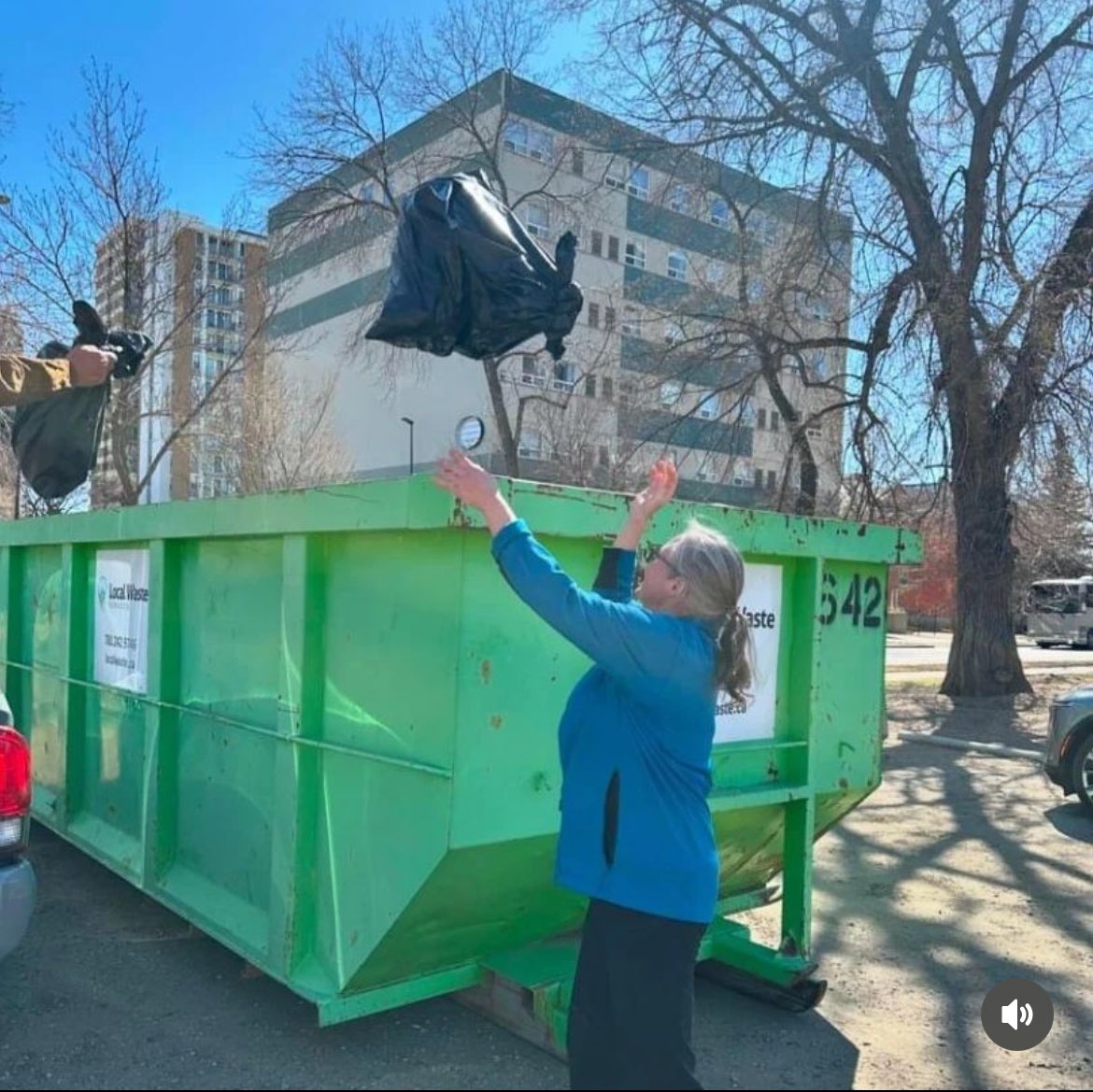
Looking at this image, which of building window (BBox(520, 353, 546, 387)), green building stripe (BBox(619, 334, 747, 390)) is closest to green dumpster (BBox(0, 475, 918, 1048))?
green building stripe (BBox(619, 334, 747, 390))

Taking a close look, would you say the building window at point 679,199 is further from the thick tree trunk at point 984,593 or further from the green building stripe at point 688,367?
the thick tree trunk at point 984,593

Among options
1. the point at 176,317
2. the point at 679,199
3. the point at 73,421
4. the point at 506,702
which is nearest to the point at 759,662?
the point at 506,702

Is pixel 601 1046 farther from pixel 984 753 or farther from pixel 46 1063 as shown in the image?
pixel 984 753

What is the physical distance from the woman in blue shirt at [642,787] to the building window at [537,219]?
18963 millimetres

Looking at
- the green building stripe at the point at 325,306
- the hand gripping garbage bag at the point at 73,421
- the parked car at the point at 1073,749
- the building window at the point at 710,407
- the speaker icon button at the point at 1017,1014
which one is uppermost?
the green building stripe at the point at 325,306

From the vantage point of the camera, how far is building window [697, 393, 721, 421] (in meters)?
15.9

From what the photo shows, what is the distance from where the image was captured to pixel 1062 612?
1702 inches

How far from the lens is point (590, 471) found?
28547 millimetres

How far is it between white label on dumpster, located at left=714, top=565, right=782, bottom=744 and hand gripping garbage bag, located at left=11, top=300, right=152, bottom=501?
286cm

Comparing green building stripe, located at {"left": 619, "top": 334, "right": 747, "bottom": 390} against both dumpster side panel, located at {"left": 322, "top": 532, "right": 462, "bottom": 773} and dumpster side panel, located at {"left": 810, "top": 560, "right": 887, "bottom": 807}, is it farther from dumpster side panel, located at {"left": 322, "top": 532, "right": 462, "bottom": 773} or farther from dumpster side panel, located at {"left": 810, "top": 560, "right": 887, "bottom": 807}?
dumpster side panel, located at {"left": 322, "top": 532, "right": 462, "bottom": 773}

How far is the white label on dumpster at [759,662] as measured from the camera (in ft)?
12.3

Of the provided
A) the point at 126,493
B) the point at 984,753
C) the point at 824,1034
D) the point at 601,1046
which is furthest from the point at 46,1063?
the point at 126,493

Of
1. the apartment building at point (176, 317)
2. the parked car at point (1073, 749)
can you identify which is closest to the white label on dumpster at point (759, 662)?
the parked car at point (1073, 749)

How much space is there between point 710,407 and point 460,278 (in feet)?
48.8
